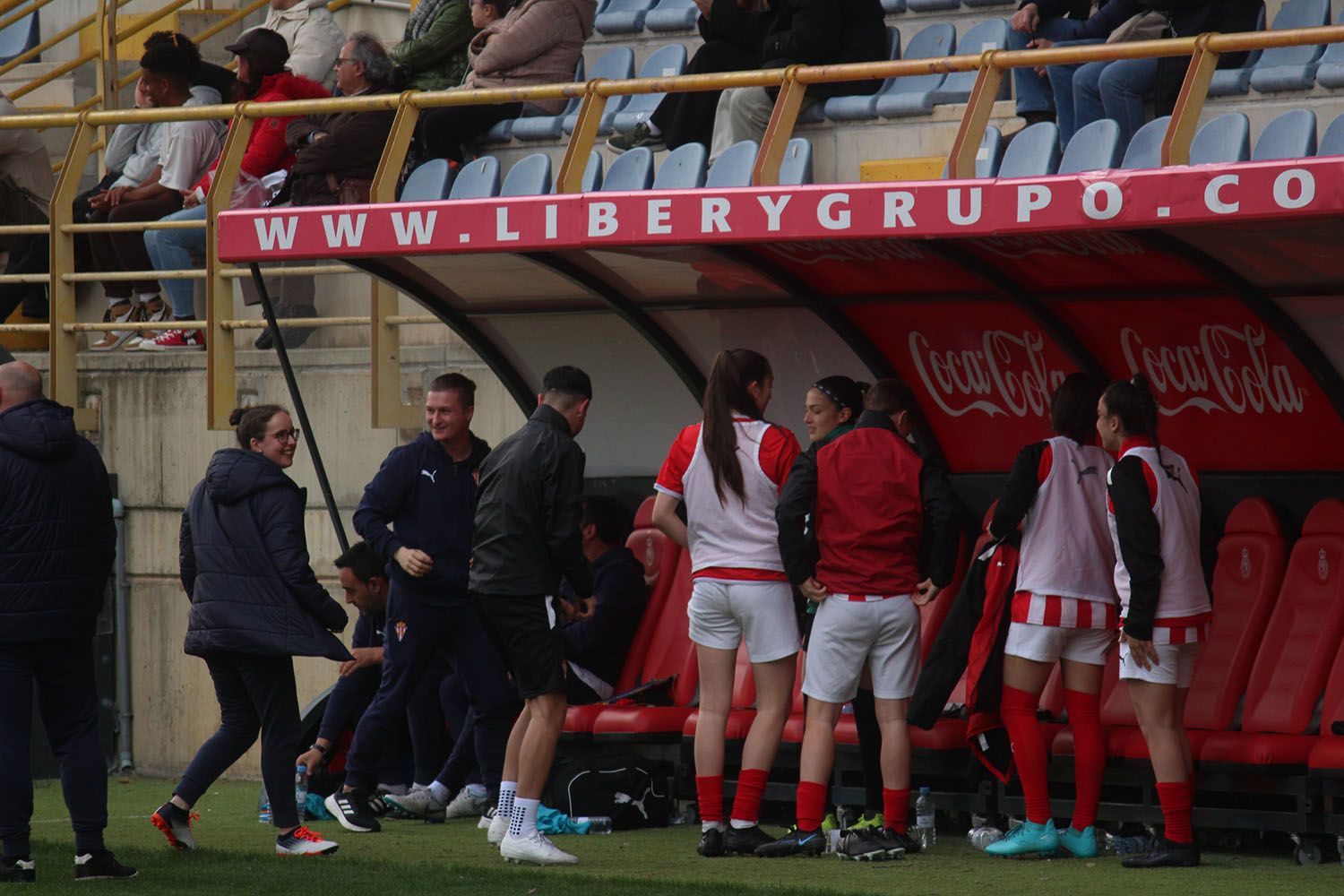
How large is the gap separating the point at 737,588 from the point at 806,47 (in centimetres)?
335

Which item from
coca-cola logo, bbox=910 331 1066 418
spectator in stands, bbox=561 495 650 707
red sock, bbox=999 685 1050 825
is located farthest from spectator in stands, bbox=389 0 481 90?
red sock, bbox=999 685 1050 825

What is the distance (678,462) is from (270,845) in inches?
88.5

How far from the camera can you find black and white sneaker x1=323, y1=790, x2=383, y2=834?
8.39 m

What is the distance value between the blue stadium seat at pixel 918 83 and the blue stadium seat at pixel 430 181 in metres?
2.16

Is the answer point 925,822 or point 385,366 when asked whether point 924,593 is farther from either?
point 385,366

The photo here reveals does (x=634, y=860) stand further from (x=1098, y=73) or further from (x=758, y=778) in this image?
(x=1098, y=73)

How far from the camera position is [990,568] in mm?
7621

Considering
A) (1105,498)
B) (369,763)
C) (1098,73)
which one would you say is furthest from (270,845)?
(1098,73)

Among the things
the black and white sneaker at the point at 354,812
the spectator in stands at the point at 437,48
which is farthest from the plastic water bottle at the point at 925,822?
the spectator in stands at the point at 437,48

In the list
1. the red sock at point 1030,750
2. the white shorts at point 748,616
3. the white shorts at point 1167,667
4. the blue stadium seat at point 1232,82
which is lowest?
the red sock at point 1030,750

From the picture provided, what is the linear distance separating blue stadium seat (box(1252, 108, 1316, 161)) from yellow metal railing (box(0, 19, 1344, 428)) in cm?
89

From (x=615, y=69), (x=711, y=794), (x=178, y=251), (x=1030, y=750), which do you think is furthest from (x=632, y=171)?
(x=1030, y=750)

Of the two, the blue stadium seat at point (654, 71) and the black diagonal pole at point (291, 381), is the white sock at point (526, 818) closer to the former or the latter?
the black diagonal pole at point (291, 381)

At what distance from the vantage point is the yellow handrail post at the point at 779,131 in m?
7.81
